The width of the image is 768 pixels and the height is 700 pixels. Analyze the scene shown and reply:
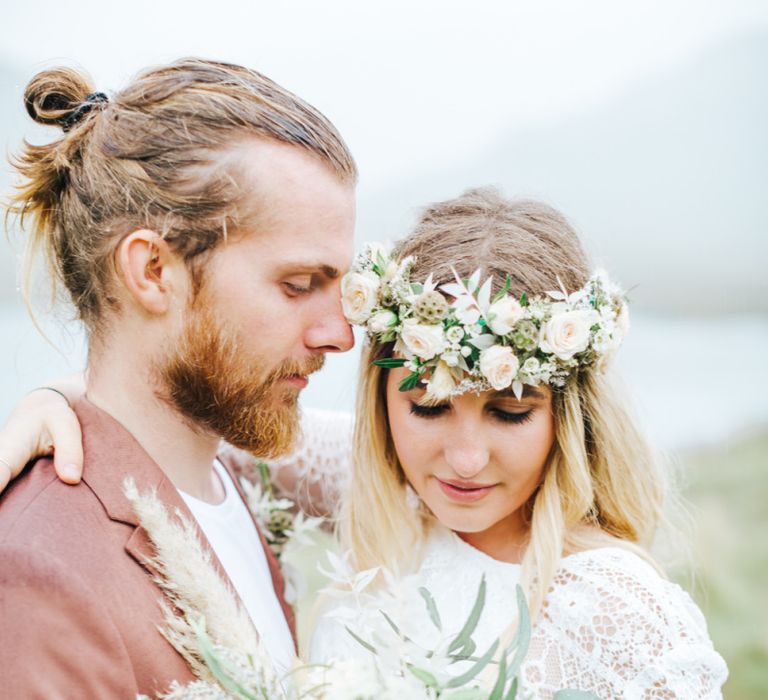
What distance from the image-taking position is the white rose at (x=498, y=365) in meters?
2.48

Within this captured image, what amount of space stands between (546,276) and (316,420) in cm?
145

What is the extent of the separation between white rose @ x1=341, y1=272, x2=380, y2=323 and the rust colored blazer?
2.63 feet

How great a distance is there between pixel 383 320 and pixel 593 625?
1.10 metres

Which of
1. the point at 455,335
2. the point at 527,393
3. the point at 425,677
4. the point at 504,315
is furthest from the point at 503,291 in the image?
the point at 425,677

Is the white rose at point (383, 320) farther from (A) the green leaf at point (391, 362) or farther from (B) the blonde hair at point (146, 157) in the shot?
(B) the blonde hair at point (146, 157)

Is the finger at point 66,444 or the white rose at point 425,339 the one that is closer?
the finger at point 66,444

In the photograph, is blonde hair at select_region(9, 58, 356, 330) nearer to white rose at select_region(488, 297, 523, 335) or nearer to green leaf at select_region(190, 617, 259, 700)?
white rose at select_region(488, 297, 523, 335)

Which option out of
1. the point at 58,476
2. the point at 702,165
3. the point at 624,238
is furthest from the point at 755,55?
the point at 58,476

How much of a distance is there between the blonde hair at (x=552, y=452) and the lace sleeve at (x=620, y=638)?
4.2 inches

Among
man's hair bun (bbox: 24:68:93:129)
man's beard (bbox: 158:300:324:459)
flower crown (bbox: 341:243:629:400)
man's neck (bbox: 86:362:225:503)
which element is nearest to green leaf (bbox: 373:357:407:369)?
flower crown (bbox: 341:243:629:400)

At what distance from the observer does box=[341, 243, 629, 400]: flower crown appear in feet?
8.30

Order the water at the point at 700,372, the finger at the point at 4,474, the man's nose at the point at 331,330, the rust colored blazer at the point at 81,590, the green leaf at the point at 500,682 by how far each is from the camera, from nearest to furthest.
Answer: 1. the green leaf at the point at 500,682
2. the rust colored blazer at the point at 81,590
3. the finger at the point at 4,474
4. the man's nose at the point at 331,330
5. the water at the point at 700,372

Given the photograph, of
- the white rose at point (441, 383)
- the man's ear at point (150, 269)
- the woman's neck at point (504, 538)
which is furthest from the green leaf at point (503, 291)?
the man's ear at point (150, 269)

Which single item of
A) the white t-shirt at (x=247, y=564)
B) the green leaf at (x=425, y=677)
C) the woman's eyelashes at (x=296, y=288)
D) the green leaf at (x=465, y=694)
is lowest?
the white t-shirt at (x=247, y=564)
